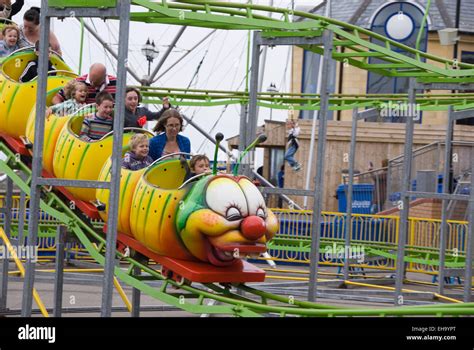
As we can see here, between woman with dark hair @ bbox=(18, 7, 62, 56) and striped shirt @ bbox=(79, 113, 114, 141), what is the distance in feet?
8.67

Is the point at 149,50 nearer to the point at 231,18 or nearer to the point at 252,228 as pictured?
the point at 231,18

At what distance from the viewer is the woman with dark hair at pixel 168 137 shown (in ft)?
38.6

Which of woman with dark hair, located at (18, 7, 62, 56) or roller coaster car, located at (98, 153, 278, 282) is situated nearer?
roller coaster car, located at (98, 153, 278, 282)

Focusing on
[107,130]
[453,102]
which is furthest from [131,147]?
[453,102]

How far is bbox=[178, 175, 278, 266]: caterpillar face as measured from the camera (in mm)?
10078

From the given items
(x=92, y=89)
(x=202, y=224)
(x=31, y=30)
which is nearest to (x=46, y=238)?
(x=31, y=30)

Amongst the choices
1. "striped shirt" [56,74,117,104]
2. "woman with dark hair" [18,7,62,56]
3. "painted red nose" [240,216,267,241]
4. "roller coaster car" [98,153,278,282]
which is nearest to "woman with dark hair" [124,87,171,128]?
"striped shirt" [56,74,117,104]

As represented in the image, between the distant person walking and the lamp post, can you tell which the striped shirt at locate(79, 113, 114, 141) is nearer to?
the lamp post

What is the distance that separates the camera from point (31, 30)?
14.4m

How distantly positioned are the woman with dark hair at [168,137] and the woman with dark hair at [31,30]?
3.15m

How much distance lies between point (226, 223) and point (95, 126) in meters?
2.60

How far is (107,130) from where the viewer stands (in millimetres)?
12031
